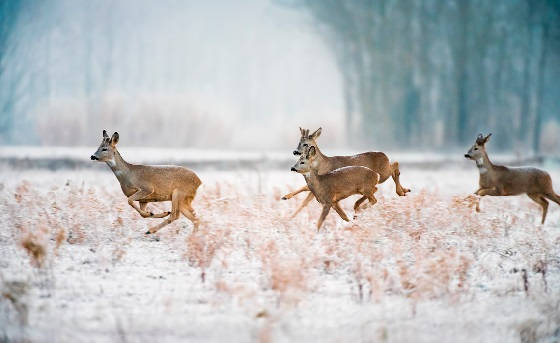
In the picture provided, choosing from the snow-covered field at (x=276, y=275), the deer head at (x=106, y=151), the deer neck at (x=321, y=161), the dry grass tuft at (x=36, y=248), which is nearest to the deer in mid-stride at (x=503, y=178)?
the snow-covered field at (x=276, y=275)

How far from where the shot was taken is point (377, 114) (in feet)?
137

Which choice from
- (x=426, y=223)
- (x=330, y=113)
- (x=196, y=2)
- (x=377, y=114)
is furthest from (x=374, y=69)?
(x=196, y=2)

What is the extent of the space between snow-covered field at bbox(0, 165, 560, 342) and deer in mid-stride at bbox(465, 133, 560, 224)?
409 mm

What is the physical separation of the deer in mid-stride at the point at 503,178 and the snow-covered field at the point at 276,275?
409 millimetres

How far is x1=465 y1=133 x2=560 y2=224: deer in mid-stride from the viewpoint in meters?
10.1

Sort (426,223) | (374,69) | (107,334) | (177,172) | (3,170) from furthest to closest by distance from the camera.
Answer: (374,69)
(3,170)
(426,223)
(177,172)
(107,334)

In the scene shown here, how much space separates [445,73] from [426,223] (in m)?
34.5

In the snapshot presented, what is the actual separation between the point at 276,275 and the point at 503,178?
504 cm

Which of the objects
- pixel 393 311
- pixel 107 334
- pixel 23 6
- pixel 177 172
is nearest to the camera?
pixel 107 334

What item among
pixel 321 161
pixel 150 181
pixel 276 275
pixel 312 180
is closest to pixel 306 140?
pixel 321 161

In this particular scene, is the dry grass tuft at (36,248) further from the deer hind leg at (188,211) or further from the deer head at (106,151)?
the deer hind leg at (188,211)

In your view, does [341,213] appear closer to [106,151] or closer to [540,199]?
[106,151]

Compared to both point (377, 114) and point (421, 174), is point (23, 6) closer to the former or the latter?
point (377, 114)

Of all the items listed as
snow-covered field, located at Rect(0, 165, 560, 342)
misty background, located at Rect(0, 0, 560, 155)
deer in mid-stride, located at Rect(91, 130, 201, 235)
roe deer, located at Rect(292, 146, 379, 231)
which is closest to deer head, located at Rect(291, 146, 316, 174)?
roe deer, located at Rect(292, 146, 379, 231)
